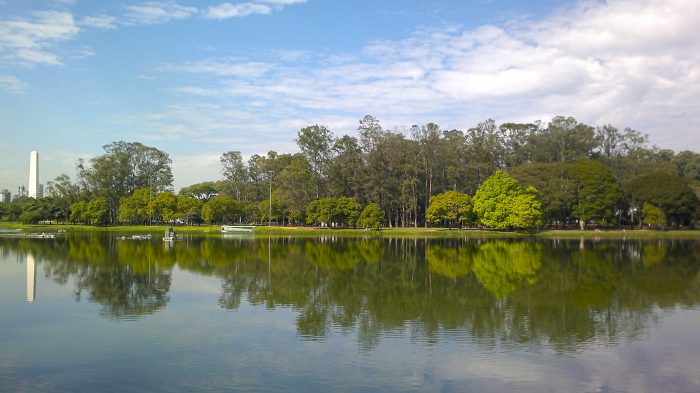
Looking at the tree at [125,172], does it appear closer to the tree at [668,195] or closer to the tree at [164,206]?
the tree at [164,206]

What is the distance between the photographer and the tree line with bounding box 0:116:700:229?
69.8 meters

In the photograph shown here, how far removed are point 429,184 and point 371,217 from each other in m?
13.7

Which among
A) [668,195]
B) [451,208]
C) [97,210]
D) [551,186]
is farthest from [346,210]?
[668,195]

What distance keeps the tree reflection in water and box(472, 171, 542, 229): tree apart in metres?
23.9

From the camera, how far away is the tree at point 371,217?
2773 inches

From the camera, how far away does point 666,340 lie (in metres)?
14.1

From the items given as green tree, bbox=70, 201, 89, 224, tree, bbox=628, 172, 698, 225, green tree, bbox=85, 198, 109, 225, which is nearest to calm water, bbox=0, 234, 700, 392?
tree, bbox=628, 172, 698, 225

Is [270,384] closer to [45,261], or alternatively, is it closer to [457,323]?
[457,323]

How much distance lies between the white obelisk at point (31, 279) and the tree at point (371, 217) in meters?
41.7

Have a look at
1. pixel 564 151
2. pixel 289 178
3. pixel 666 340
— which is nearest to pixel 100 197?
pixel 289 178

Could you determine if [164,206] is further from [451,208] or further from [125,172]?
[451,208]

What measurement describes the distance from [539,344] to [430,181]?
212 ft

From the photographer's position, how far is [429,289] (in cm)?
2223

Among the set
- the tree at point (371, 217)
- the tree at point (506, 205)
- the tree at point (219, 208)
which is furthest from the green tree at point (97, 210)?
the tree at point (506, 205)
